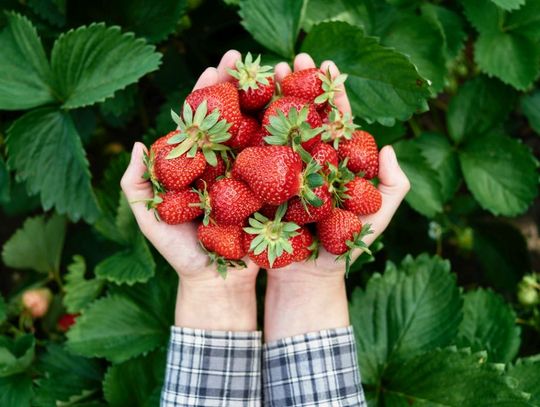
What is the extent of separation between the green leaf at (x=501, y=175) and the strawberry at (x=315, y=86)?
0.63m

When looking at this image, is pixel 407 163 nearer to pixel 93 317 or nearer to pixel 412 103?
pixel 412 103

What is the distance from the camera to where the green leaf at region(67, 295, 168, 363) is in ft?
4.28

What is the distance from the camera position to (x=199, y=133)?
93 cm

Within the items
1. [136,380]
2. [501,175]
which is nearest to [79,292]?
[136,380]

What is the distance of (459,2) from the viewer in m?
1.46

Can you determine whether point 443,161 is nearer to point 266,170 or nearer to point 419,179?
point 419,179

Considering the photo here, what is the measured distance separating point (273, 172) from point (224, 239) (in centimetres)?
15

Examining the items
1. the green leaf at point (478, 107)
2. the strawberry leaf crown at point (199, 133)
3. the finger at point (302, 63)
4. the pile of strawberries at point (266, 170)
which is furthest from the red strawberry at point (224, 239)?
the green leaf at point (478, 107)

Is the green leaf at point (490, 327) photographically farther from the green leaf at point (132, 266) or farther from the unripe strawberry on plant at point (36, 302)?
the unripe strawberry on plant at point (36, 302)

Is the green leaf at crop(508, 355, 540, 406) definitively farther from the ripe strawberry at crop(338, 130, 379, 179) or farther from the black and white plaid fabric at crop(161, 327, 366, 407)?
the ripe strawberry at crop(338, 130, 379, 179)

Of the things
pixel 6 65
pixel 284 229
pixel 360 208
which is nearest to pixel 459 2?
pixel 360 208

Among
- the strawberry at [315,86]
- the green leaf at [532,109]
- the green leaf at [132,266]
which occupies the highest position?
the strawberry at [315,86]

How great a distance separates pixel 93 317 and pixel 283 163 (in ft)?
2.26

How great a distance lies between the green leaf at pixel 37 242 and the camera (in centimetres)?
159
